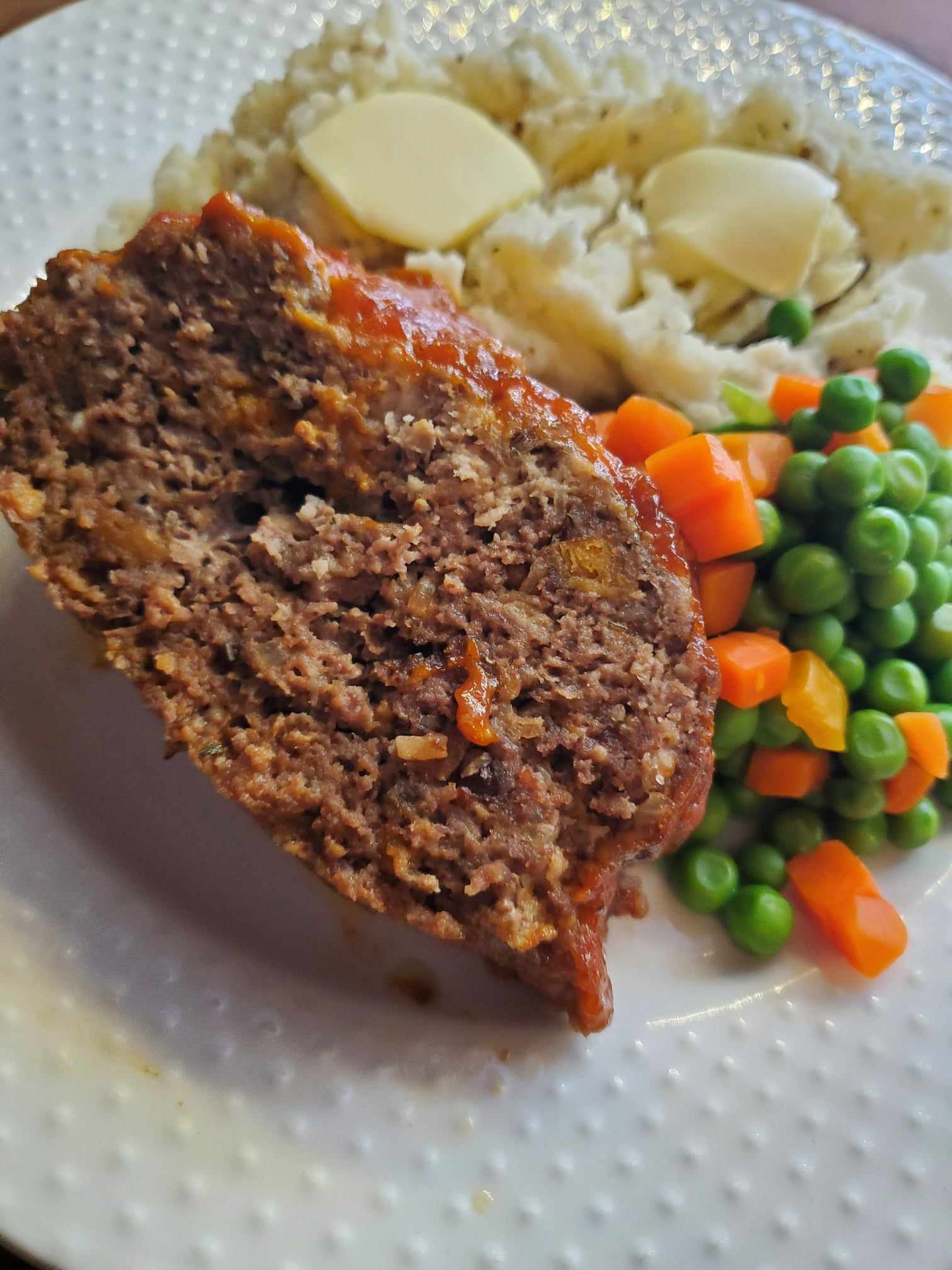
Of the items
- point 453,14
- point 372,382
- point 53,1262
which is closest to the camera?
point 53,1262

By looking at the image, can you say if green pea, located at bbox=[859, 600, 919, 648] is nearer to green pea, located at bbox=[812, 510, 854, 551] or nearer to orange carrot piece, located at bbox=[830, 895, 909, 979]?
green pea, located at bbox=[812, 510, 854, 551]

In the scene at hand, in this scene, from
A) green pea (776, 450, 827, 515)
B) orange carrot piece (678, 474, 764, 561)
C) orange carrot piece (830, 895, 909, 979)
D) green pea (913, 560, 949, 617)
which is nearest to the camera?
orange carrot piece (830, 895, 909, 979)

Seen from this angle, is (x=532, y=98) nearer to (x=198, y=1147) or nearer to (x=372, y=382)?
(x=372, y=382)

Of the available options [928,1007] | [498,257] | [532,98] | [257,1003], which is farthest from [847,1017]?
[532,98]

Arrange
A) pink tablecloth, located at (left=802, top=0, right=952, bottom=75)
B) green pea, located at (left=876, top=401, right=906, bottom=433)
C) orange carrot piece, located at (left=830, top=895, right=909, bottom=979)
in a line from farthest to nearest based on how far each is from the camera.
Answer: pink tablecloth, located at (left=802, top=0, right=952, bottom=75)
green pea, located at (left=876, top=401, right=906, bottom=433)
orange carrot piece, located at (left=830, top=895, right=909, bottom=979)

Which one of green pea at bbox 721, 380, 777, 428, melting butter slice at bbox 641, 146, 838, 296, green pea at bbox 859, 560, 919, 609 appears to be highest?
melting butter slice at bbox 641, 146, 838, 296

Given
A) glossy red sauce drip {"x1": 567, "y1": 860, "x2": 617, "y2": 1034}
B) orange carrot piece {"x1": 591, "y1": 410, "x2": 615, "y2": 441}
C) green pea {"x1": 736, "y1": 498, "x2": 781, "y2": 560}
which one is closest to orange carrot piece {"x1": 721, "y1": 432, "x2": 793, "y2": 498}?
green pea {"x1": 736, "y1": 498, "x2": 781, "y2": 560}
